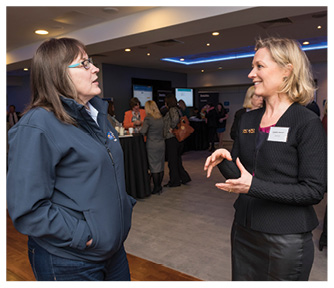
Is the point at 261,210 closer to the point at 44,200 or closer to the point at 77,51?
the point at 44,200

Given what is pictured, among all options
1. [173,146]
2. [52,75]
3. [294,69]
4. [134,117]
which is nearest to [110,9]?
[134,117]

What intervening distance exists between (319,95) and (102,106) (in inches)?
396

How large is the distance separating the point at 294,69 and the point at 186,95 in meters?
11.0

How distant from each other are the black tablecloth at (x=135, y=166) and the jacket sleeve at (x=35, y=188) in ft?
10.7

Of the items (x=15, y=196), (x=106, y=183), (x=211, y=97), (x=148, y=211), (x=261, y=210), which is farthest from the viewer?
(x=211, y=97)

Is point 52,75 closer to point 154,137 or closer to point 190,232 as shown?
point 190,232

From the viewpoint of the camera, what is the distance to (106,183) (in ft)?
3.66

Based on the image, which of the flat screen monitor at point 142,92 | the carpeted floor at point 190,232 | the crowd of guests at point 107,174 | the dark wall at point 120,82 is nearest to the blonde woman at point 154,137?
the carpeted floor at point 190,232

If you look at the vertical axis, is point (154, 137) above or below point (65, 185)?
below

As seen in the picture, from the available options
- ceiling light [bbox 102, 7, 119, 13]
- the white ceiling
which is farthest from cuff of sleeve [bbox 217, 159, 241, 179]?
ceiling light [bbox 102, 7, 119, 13]

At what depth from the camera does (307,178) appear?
1.13 m

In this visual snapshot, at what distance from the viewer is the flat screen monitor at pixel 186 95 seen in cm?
1175

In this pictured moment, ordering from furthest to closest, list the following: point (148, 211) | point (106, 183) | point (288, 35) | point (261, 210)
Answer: point (288, 35)
point (148, 211)
point (261, 210)
point (106, 183)
